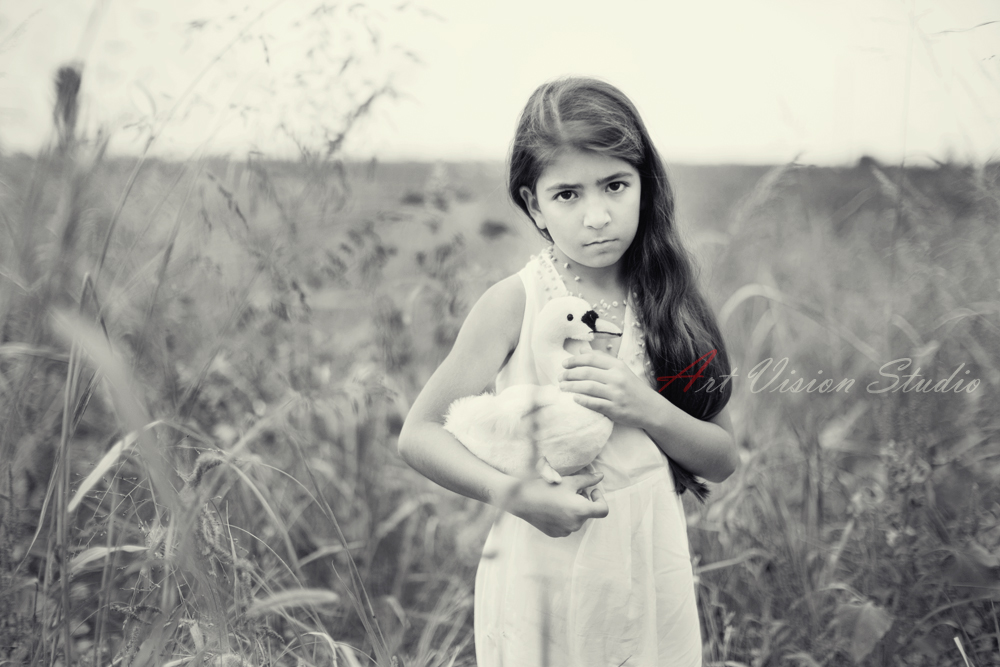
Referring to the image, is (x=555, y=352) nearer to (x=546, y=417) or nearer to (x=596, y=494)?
(x=546, y=417)

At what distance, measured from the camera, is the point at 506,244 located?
4.62 metres

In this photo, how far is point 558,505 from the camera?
4.08 feet

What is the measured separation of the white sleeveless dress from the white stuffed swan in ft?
0.34

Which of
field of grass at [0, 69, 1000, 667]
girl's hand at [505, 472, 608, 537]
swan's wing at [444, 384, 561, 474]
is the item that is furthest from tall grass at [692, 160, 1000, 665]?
swan's wing at [444, 384, 561, 474]

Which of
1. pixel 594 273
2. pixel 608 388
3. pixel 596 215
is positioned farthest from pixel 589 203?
pixel 608 388

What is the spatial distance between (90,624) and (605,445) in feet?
5.14

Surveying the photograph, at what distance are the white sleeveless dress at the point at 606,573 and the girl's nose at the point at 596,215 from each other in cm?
17

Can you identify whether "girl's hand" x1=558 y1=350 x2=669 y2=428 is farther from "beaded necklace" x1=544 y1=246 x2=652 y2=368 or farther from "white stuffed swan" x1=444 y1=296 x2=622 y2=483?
"beaded necklace" x1=544 y1=246 x2=652 y2=368

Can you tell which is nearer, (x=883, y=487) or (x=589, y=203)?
(x=589, y=203)

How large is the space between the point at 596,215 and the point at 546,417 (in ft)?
1.32

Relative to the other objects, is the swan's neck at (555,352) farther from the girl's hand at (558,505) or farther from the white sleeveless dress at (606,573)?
the girl's hand at (558,505)

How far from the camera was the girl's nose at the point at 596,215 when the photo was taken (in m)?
1.34

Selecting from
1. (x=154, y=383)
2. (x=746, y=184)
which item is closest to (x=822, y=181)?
(x=746, y=184)

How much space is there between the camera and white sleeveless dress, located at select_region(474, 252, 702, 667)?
1394mm
